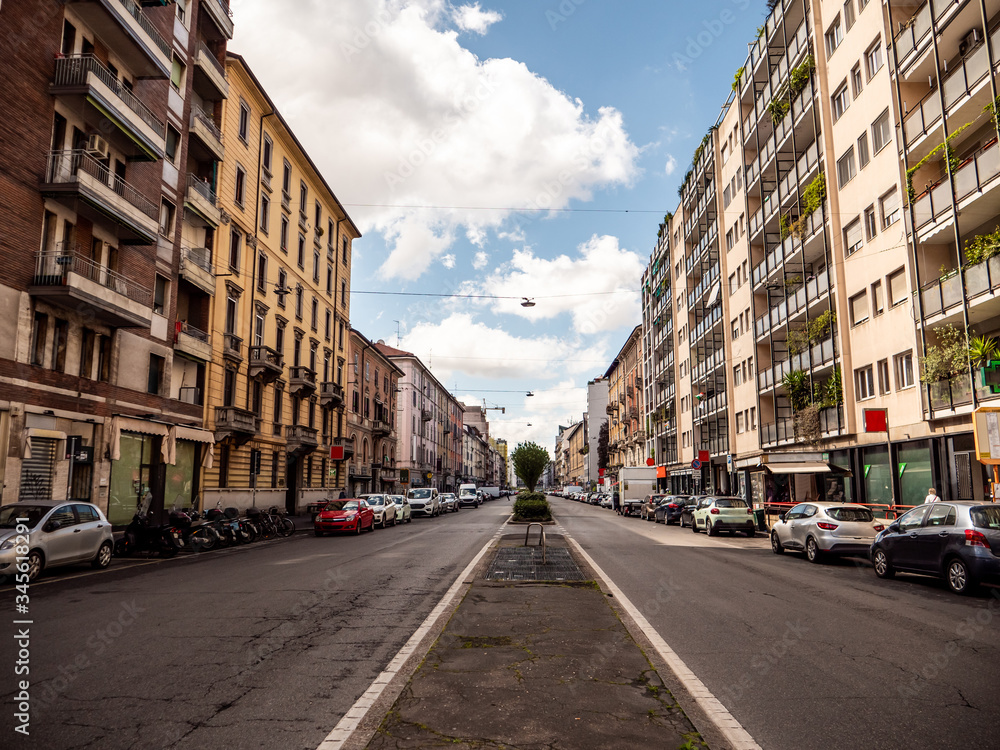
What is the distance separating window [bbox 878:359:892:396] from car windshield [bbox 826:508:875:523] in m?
11.1

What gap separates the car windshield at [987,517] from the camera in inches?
440

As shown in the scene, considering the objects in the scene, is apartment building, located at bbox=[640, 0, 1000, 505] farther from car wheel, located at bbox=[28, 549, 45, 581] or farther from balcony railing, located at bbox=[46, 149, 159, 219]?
balcony railing, located at bbox=[46, 149, 159, 219]

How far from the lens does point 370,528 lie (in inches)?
1141

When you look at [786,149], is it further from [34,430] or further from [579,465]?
[579,465]

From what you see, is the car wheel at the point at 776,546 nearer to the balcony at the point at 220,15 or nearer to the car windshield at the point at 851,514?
the car windshield at the point at 851,514

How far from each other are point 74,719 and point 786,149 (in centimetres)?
3723

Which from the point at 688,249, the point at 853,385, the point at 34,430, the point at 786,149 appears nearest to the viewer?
the point at 34,430

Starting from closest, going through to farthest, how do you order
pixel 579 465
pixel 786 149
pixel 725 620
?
pixel 725 620 → pixel 786 149 → pixel 579 465

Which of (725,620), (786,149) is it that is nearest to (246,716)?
(725,620)

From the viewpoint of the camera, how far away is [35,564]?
12500 mm

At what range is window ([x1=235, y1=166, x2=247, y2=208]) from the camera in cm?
3225

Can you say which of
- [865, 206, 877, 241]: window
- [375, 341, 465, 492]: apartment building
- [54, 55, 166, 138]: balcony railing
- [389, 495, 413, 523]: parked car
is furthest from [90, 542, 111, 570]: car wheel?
[375, 341, 465, 492]: apartment building

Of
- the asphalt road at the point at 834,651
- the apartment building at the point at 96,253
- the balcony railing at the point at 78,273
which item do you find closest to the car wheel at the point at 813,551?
the asphalt road at the point at 834,651

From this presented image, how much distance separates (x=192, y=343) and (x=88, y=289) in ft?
24.5
